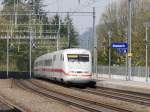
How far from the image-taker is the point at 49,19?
281 feet

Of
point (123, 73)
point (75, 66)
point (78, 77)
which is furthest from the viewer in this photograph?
point (123, 73)

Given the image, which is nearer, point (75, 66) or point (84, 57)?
point (75, 66)

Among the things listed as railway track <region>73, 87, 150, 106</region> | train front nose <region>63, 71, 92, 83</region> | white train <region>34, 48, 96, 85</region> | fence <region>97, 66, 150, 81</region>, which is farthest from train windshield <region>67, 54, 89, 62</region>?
fence <region>97, 66, 150, 81</region>

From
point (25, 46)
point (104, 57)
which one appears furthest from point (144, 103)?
point (25, 46)

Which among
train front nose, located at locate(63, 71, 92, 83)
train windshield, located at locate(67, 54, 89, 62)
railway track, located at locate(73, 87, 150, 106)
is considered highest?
train windshield, located at locate(67, 54, 89, 62)

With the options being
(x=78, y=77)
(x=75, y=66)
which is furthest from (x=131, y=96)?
(x=75, y=66)

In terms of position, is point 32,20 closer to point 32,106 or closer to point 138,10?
point 138,10

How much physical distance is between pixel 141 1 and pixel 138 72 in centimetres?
3934

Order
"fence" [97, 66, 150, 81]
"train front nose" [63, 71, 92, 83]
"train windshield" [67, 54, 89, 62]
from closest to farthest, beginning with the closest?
"train front nose" [63, 71, 92, 83] → "train windshield" [67, 54, 89, 62] → "fence" [97, 66, 150, 81]

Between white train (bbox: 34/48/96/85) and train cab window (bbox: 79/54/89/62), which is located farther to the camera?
train cab window (bbox: 79/54/89/62)

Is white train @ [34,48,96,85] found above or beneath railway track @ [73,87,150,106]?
above

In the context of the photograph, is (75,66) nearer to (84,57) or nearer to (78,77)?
(78,77)

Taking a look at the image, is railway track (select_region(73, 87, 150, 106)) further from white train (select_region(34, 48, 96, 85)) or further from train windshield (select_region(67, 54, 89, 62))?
train windshield (select_region(67, 54, 89, 62))

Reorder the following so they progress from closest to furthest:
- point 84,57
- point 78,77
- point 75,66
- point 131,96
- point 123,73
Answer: point 131,96 < point 78,77 < point 75,66 < point 84,57 < point 123,73
